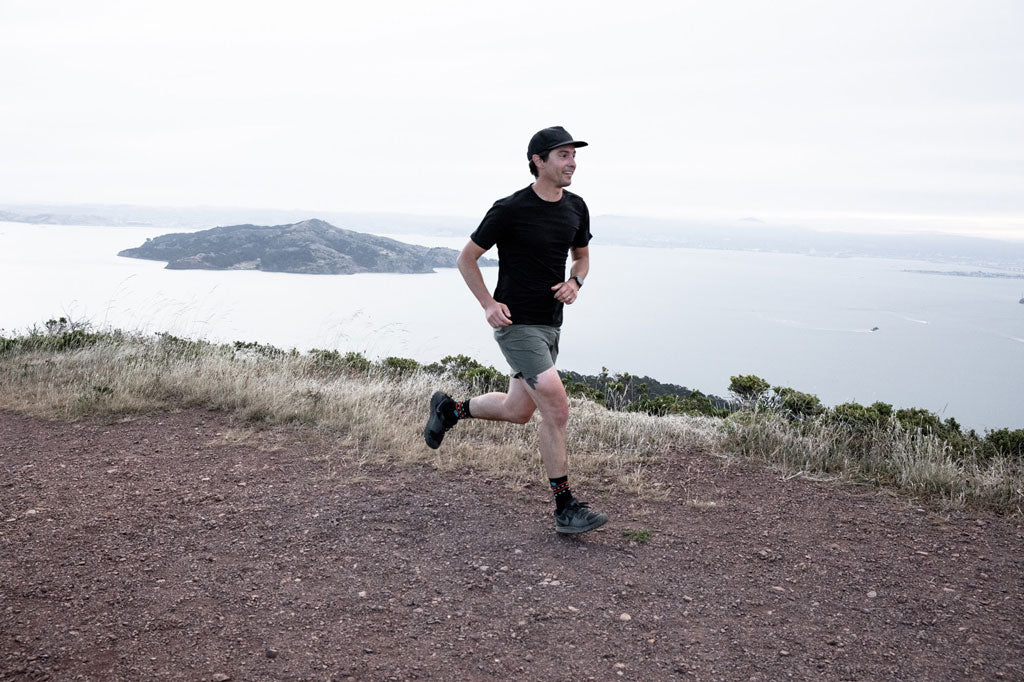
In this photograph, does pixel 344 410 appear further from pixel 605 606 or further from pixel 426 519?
pixel 605 606

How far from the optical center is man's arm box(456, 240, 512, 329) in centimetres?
367

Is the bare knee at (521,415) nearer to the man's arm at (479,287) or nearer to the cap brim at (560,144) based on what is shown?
the man's arm at (479,287)

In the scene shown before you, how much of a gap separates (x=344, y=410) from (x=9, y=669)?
361 cm

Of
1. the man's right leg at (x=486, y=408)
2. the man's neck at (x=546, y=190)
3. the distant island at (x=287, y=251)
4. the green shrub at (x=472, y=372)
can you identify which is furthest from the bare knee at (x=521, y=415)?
the distant island at (x=287, y=251)

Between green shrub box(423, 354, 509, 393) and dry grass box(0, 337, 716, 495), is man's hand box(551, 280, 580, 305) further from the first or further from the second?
green shrub box(423, 354, 509, 393)

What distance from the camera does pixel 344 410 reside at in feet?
19.9

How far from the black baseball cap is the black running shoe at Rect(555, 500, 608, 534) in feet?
6.16

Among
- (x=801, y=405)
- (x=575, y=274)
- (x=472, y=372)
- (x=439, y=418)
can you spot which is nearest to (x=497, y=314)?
(x=575, y=274)

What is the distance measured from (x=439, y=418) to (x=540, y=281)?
130 centimetres

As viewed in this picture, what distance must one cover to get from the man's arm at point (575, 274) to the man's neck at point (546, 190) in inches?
18.0

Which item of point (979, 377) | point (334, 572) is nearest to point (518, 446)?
point (334, 572)

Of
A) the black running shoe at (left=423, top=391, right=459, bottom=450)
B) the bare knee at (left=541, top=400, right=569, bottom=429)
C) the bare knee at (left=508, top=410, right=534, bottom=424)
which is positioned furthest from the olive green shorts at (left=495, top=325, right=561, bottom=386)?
the black running shoe at (left=423, top=391, right=459, bottom=450)

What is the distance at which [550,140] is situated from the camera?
3629 millimetres

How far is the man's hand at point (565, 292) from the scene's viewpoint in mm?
3744
